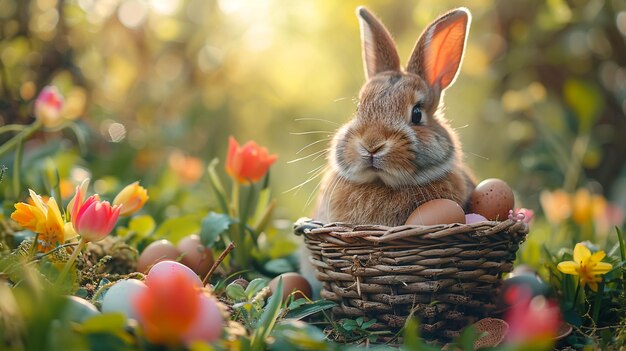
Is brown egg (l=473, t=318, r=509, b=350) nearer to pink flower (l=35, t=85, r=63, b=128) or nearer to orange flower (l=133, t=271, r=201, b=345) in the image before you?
orange flower (l=133, t=271, r=201, b=345)

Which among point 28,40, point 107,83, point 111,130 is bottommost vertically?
point 111,130

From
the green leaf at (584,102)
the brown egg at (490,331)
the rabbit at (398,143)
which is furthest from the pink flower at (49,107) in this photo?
the green leaf at (584,102)

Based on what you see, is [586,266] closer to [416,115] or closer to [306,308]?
[416,115]

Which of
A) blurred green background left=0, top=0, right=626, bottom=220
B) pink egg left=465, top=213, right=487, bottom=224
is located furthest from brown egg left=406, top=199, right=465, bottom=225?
blurred green background left=0, top=0, right=626, bottom=220

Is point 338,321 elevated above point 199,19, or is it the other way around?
point 199,19

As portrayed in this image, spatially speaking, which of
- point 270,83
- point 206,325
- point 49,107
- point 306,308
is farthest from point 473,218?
point 270,83

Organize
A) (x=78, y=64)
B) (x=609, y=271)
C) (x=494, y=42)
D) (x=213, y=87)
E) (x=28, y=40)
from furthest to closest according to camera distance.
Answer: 1. (x=213, y=87)
2. (x=494, y=42)
3. (x=78, y=64)
4. (x=28, y=40)
5. (x=609, y=271)

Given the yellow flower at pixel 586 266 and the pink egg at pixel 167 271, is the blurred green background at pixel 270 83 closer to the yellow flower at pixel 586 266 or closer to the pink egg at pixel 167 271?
the pink egg at pixel 167 271

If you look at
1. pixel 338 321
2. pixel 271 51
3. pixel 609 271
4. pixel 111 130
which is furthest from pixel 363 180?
pixel 271 51

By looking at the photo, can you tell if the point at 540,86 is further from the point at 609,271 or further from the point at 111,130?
the point at 111,130
